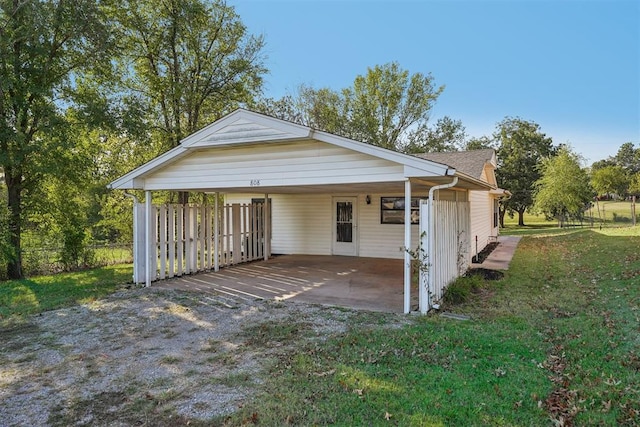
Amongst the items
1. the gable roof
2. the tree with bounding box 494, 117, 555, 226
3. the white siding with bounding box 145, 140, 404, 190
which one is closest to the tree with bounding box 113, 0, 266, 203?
the white siding with bounding box 145, 140, 404, 190

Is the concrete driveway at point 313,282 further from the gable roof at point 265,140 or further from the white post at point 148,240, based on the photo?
the gable roof at point 265,140

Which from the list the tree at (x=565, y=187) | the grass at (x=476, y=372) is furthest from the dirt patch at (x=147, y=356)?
the tree at (x=565, y=187)

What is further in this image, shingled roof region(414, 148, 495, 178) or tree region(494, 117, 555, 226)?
tree region(494, 117, 555, 226)

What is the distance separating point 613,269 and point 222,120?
9231mm

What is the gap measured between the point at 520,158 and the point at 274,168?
29829 millimetres

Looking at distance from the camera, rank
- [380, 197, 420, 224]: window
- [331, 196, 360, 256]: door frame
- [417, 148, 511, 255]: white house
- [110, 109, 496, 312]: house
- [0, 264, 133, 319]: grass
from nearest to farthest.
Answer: [110, 109, 496, 312]: house, [0, 264, 133, 319]: grass, [417, 148, 511, 255]: white house, [380, 197, 420, 224]: window, [331, 196, 360, 256]: door frame

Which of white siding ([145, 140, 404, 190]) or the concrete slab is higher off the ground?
white siding ([145, 140, 404, 190])

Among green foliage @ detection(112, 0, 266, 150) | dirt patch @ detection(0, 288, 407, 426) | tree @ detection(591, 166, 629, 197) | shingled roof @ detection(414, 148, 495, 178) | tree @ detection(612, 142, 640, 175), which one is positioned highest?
tree @ detection(612, 142, 640, 175)

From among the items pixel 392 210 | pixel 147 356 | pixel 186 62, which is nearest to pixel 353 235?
pixel 392 210

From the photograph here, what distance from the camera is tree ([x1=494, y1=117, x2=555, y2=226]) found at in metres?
30.5

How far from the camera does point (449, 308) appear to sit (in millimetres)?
6129

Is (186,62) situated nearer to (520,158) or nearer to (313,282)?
(313,282)

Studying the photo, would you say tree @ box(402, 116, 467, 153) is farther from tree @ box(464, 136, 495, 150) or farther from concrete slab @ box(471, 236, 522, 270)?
concrete slab @ box(471, 236, 522, 270)

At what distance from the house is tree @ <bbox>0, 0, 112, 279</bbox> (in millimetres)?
3174
